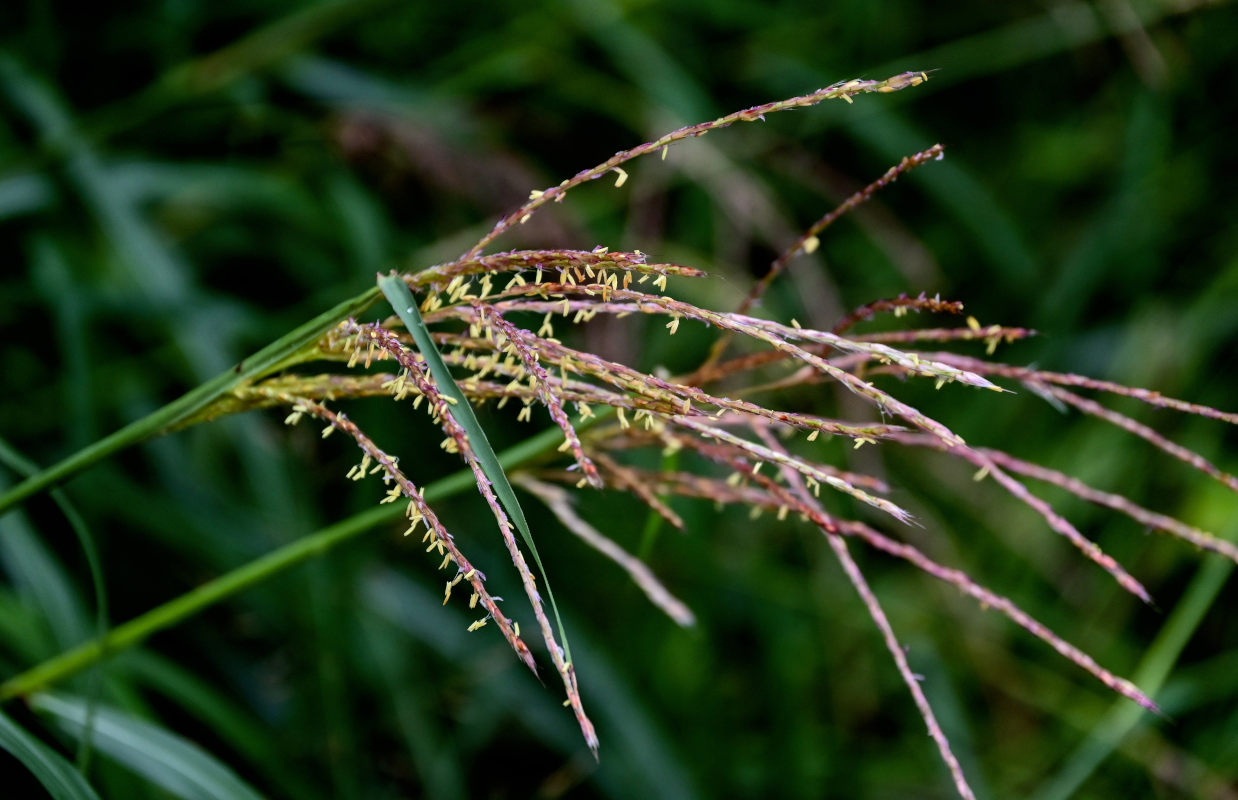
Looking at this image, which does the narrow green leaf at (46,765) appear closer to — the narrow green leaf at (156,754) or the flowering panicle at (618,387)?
the narrow green leaf at (156,754)

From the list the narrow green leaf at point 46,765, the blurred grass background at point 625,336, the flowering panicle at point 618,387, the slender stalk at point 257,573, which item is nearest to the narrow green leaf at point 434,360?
the flowering panicle at point 618,387

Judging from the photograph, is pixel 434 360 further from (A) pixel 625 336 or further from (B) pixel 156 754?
(A) pixel 625 336

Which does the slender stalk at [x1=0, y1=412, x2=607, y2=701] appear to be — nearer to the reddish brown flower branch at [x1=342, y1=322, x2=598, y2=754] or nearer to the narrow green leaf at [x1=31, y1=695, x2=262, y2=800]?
the narrow green leaf at [x1=31, y1=695, x2=262, y2=800]

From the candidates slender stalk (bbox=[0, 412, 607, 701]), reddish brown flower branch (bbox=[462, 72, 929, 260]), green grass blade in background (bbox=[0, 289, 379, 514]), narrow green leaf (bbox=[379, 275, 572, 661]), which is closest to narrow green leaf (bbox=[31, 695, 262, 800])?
slender stalk (bbox=[0, 412, 607, 701])

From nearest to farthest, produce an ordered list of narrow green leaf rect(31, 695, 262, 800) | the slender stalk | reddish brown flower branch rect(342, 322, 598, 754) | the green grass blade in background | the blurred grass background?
reddish brown flower branch rect(342, 322, 598, 754) → the green grass blade in background → the slender stalk → narrow green leaf rect(31, 695, 262, 800) → the blurred grass background

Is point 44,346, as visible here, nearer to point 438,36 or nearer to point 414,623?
point 414,623

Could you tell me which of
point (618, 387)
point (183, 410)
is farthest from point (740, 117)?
point (183, 410)
